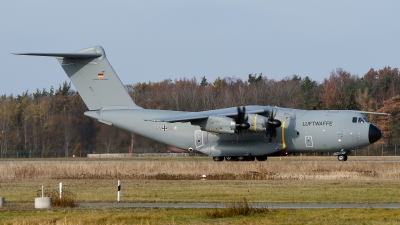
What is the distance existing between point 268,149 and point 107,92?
34.1 ft

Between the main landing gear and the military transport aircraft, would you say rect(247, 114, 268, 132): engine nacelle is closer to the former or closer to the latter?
the military transport aircraft

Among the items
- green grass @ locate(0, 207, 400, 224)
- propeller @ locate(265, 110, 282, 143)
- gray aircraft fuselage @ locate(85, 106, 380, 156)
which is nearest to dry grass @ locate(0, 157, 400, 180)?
→ propeller @ locate(265, 110, 282, 143)

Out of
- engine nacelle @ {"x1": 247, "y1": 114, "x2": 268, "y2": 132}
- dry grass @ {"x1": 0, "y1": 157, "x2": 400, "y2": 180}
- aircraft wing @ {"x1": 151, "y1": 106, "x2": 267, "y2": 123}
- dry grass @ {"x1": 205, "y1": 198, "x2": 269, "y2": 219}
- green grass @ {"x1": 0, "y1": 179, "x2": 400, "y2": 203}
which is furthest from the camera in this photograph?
engine nacelle @ {"x1": 247, "y1": 114, "x2": 268, "y2": 132}

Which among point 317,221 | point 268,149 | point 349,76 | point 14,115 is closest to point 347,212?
point 317,221

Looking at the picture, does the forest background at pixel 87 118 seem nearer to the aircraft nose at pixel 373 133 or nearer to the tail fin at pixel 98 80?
the tail fin at pixel 98 80

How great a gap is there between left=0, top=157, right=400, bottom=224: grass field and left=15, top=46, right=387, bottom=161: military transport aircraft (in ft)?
16.3

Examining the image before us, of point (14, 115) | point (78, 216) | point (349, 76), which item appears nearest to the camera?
point (78, 216)

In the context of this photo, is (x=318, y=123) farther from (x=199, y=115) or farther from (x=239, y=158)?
(x=199, y=115)

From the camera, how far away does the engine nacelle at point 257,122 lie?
127ft

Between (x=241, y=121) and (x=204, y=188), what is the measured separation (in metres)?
14.1

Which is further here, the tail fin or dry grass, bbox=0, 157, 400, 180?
the tail fin

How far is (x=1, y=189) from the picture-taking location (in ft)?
85.4

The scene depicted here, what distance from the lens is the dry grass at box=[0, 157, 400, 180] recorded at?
1236 inches

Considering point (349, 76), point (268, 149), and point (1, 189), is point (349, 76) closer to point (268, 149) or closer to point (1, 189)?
point (268, 149)
